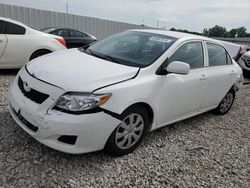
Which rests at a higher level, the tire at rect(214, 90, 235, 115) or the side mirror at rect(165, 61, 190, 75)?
the side mirror at rect(165, 61, 190, 75)

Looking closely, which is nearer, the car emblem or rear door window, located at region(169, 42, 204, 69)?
the car emblem

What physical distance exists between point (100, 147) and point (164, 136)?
4.43 feet

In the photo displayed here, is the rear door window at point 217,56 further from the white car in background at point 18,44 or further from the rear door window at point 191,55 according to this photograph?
the white car in background at point 18,44

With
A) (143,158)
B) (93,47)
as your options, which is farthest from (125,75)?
(93,47)

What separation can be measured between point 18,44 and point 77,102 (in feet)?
13.1

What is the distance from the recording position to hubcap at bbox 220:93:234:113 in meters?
4.84

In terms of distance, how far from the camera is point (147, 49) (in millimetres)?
3477

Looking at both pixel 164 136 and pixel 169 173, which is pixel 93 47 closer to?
pixel 164 136

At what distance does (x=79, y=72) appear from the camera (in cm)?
278

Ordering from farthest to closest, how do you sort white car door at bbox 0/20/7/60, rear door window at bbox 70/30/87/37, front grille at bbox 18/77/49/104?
rear door window at bbox 70/30/87/37, white car door at bbox 0/20/7/60, front grille at bbox 18/77/49/104

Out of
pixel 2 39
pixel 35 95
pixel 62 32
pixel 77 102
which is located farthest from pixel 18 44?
pixel 62 32

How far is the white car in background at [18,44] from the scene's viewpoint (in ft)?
18.1

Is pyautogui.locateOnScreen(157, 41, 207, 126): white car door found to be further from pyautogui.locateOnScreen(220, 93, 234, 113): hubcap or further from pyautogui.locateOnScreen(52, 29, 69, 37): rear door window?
pyautogui.locateOnScreen(52, 29, 69, 37): rear door window

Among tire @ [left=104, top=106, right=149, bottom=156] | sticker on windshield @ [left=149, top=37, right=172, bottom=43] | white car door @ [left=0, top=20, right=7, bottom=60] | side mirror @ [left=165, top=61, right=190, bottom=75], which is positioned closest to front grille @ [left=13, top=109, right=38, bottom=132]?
tire @ [left=104, top=106, right=149, bottom=156]
